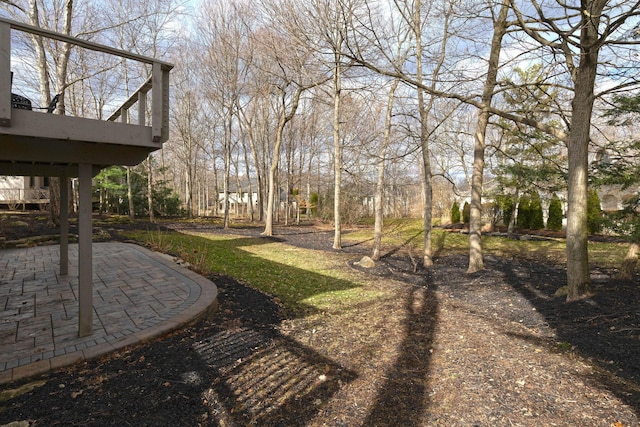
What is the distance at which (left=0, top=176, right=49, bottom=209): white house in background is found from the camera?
1762 cm

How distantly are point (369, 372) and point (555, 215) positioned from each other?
50.6ft

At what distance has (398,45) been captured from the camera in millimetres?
9180

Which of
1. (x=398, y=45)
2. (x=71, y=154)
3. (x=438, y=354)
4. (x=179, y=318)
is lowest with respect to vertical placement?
(x=438, y=354)

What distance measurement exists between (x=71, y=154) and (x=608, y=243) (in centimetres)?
1439

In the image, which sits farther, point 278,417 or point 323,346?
point 323,346

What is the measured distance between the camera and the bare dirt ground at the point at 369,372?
2277mm

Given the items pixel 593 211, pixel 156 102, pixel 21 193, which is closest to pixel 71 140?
pixel 156 102

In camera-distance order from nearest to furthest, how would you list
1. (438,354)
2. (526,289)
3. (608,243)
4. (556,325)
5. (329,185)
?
(438,354)
(556,325)
(526,289)
(608,243)
(329,185)

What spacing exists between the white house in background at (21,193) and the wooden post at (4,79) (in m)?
19.3

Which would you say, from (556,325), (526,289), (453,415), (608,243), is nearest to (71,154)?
(453,415)

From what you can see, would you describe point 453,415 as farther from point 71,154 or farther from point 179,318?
point 71,154

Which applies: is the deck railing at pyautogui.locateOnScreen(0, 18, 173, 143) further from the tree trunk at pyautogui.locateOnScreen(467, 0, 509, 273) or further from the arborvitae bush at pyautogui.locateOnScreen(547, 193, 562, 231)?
the arborvitae bush at pyautogui.locateOnScreen(547, 193, 562, 231)

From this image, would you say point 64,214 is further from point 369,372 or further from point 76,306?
point 369,372

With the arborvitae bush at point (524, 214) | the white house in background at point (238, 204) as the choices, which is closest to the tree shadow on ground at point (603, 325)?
the arborvitae bush at point (524, 214)
